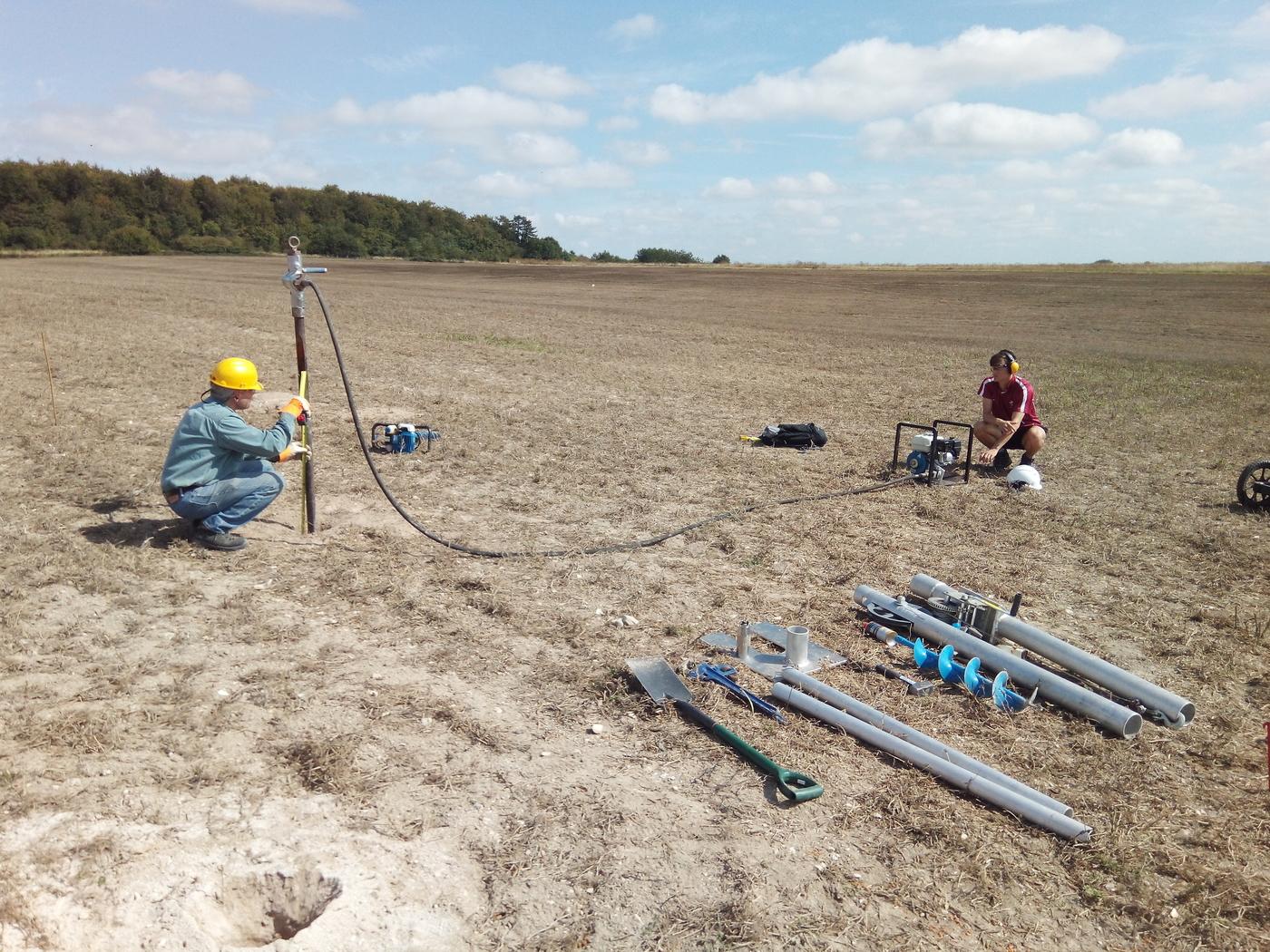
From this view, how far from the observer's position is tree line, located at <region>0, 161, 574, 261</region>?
231ft

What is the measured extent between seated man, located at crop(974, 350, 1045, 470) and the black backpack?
171 cm

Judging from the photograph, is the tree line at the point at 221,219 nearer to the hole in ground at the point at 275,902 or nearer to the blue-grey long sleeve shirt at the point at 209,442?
the blue-grey long sleeve shirt at the point at 209,442

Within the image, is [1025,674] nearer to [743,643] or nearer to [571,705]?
[743,643]

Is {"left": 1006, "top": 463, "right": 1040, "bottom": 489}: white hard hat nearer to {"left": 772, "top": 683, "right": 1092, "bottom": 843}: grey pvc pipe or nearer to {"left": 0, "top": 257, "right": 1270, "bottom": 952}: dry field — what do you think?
{"left": 0, "top": 257, "right": 1270, "bottom": 952}: dry field

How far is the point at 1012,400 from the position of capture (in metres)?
9.29

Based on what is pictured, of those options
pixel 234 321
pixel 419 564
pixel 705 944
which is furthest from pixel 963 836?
pixel 234 321

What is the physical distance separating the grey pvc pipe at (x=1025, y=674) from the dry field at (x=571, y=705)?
107mm

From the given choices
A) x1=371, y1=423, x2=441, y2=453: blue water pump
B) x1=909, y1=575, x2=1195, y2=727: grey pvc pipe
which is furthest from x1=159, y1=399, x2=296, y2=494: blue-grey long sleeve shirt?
x1=909, y1=575, x2=1195, y2=727: grey pvc pipe

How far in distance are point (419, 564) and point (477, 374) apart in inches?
358

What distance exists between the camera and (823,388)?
579 inches

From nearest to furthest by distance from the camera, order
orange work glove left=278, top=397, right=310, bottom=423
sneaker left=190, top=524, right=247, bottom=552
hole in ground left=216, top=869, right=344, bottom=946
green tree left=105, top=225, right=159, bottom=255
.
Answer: hole in ground left=216, top=869, right=344, bottom=946, orange work glove left=278, top=397, right=310, bottom=423, sneaker left=190, top=524, right=247, bottom=552, green tree left=105, top=225, right=159, bottom=255

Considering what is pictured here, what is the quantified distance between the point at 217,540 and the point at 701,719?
12.3 ft

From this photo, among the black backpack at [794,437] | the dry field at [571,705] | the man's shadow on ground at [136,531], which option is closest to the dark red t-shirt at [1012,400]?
the dry field at [571,705]

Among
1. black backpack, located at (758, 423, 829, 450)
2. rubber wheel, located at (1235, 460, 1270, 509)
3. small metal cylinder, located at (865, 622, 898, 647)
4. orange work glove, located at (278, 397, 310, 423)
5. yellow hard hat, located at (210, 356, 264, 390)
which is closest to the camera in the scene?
small metal cylinder, located at (865, 622, 898, 647)
